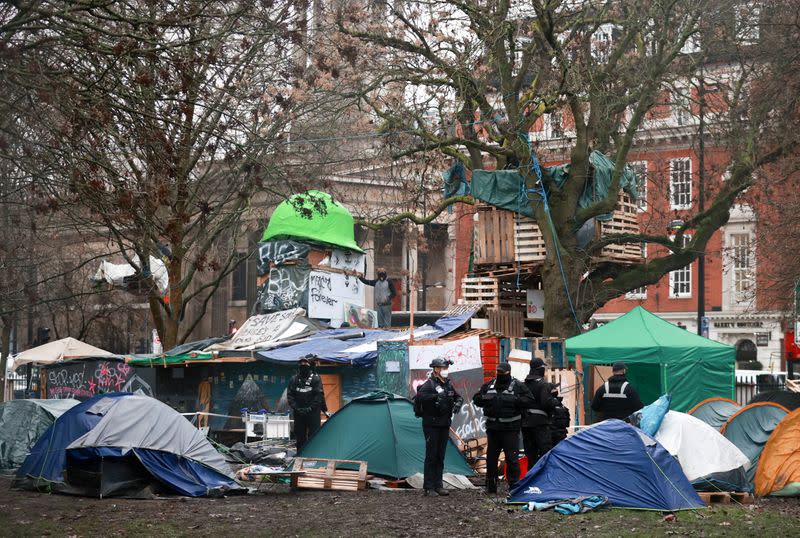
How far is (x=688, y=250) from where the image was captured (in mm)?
25047

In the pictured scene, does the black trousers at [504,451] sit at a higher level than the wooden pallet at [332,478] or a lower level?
higher

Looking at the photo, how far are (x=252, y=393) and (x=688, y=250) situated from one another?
33.3 feet

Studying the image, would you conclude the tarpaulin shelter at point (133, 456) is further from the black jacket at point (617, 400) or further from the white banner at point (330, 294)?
the white banner at point (330, 294)

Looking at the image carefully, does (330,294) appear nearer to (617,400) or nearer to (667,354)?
(667,354)

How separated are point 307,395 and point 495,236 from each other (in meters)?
8.23

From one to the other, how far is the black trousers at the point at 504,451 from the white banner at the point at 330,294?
43.7 feet

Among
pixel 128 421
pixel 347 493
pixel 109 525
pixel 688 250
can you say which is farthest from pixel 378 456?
pixel 688 250

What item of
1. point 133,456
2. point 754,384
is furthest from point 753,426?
point 754,384

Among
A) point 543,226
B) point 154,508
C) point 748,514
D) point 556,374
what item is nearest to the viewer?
point 748,514

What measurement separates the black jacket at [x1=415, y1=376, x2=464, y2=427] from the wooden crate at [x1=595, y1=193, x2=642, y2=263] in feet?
36.8

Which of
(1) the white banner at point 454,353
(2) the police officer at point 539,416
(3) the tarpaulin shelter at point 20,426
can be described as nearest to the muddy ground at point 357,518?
(2) the police officer at point 539,416

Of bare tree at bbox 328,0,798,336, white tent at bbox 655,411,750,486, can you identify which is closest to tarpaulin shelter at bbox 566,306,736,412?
bare tree at bbox 328,0,798,336

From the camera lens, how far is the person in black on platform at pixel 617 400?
1595cm

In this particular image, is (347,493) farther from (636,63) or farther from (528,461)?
(636,63)
